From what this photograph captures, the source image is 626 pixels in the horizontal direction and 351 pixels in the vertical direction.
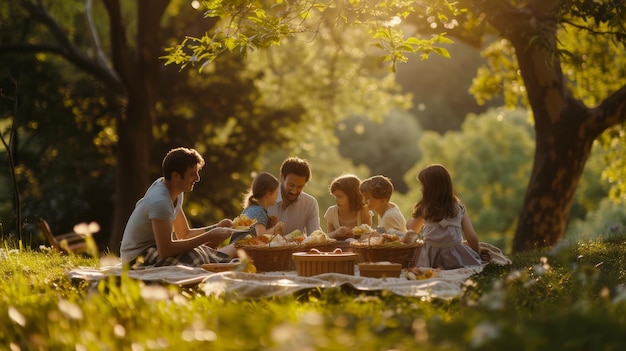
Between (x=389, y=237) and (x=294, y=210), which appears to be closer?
(x=389, y=237)

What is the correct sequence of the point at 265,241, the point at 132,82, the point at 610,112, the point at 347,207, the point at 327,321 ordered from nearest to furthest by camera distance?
1. the point at 327,321
2. the point at 265,241
3. the point at 347,207
4. the point at 610,112
5. the point at 132,82

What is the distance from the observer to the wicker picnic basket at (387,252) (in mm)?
8375

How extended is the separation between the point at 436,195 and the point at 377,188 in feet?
2.04

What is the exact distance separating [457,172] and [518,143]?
346cm

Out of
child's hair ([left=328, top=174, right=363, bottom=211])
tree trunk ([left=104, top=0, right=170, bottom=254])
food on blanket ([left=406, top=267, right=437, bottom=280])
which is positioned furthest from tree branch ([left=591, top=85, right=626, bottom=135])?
tree trunk ([left=104, top=0, right=170, bottom=254])

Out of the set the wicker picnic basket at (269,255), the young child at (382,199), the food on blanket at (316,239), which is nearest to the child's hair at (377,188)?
the young child at (382,199)

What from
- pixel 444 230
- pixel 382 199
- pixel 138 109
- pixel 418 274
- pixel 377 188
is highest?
pixel 138 109

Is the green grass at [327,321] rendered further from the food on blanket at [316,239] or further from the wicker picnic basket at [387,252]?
the food on blanket at [316,239]

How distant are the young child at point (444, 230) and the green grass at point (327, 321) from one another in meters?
1.78

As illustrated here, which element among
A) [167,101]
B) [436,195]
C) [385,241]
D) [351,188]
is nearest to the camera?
[385,241]

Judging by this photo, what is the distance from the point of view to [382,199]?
31.7 ft

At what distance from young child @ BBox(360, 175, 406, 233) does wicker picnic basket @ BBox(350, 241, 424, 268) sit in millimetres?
1089

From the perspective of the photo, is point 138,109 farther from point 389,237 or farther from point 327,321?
point 327,321

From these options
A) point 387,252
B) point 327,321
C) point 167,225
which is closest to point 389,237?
point 387,252
